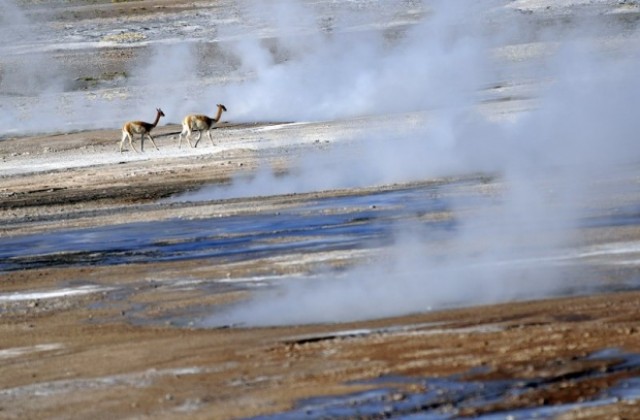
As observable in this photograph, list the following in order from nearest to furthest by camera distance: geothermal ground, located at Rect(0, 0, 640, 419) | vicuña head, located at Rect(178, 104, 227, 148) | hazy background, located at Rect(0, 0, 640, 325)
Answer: geothermal ground, located at Rect(0, 0, 640, 419), hazy background, located at Rect(0, 0, 640, 325), vicuña head, located at Rect(178, 104, 227, 148)

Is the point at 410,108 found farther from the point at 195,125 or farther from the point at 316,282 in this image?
the point at 316,282

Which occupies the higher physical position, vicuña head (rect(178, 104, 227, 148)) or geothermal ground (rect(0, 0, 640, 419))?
vicuña head (rect(178, 104, 227, 148))

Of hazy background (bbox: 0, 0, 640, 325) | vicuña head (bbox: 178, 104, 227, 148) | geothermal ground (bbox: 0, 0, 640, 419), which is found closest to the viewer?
geothermal ground (bbox: 0, 0, 640, 419)

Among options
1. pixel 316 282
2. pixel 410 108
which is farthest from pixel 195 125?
pixel 316 282

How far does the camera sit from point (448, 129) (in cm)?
2712

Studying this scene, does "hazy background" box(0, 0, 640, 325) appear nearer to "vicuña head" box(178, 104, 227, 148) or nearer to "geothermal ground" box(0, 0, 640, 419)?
"geothermal ground" box(0, 0, 640, 419)

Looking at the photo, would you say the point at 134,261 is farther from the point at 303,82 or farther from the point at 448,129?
the point at 303,82

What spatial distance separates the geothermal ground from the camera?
32.1 feet

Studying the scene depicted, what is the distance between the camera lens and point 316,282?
45.8 feet

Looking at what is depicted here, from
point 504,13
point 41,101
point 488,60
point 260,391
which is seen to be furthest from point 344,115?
point 260,391

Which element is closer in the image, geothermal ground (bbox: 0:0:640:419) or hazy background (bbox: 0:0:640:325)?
geothermal ground (bbox: 0:0:640:419)

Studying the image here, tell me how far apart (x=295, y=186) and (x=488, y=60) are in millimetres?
20903

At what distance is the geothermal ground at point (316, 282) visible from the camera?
32.1 feet

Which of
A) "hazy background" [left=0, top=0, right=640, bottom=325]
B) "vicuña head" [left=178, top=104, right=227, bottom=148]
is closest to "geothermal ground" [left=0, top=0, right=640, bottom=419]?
"hazy background" [left=0, top=0, right=640, bottom=325]
